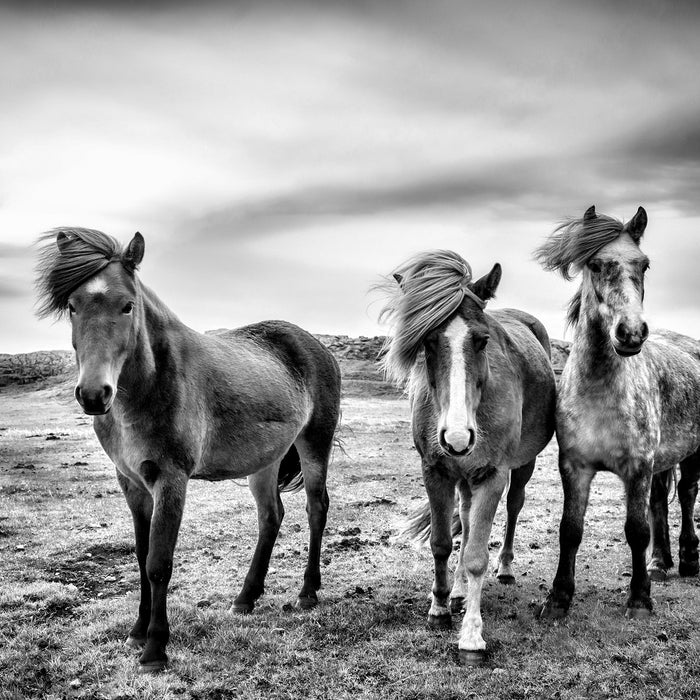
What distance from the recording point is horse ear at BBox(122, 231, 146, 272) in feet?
16.3

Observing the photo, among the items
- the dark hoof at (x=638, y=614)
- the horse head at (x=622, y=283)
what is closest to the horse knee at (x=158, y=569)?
the horse head at (x=622, y=283)

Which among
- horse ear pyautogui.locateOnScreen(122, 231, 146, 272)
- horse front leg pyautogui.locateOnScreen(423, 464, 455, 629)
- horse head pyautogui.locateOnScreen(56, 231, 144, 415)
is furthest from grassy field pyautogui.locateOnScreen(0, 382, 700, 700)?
horse ear pyautogui.locateOnScreen(122, 231, 146, 272)

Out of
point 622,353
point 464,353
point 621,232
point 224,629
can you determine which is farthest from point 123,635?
point 621,232

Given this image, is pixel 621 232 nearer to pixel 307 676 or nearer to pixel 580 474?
pixel 580 474

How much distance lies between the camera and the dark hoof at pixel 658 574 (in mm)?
7477

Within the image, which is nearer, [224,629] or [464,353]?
[464,353]

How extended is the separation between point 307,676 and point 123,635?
1.85m

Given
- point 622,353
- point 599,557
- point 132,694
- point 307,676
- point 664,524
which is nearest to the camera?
point 132,694

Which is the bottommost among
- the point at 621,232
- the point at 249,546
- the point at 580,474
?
the point at 249,546

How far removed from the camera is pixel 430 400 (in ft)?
18.4

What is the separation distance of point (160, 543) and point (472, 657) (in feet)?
8.81

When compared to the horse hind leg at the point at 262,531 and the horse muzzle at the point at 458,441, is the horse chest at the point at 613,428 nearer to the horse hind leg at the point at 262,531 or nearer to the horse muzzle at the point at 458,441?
the horse muzzle at the point at 458,441

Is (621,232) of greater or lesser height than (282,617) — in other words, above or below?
above

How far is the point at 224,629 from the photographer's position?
5832 mm
